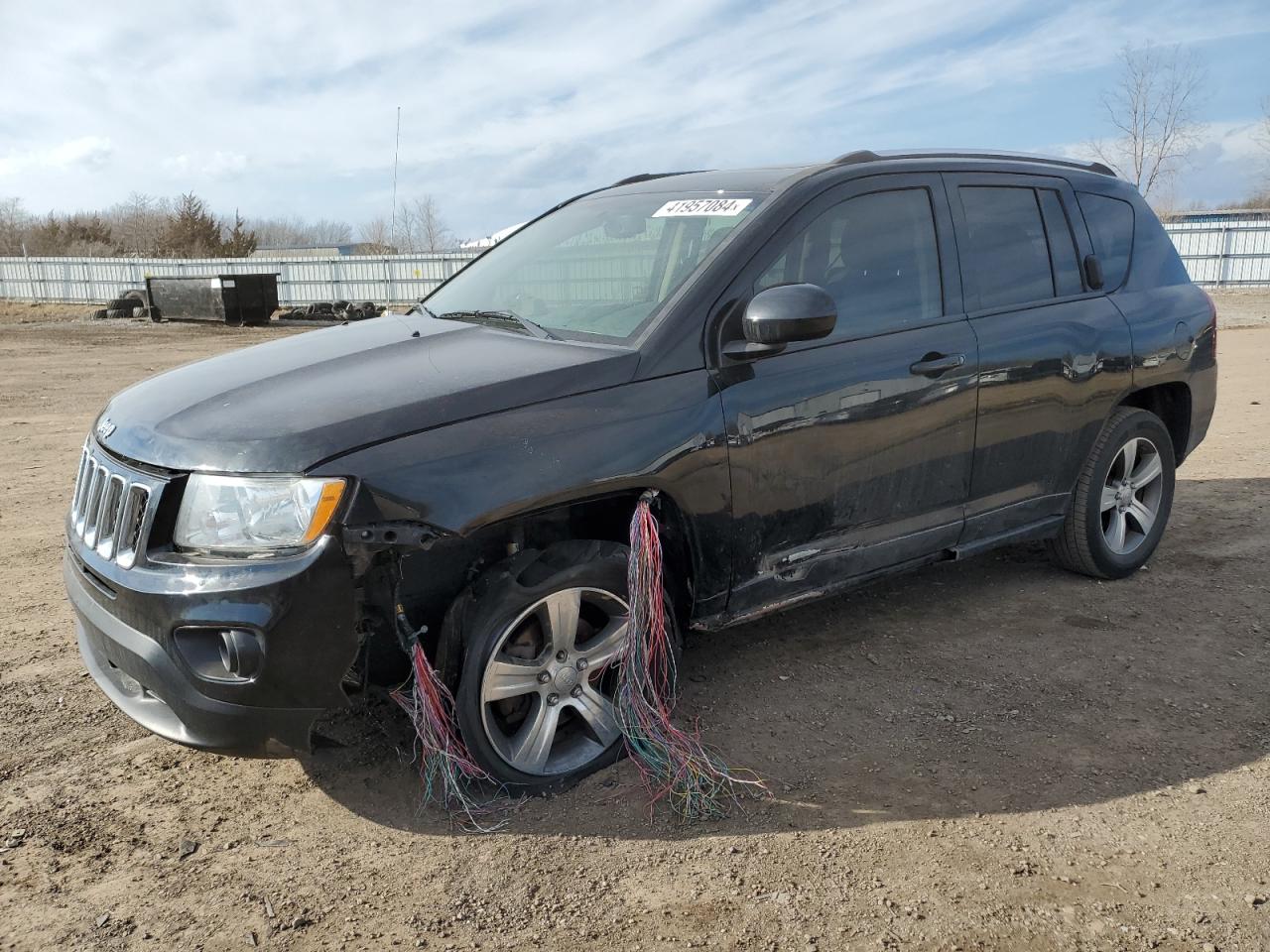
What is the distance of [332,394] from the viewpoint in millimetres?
3023

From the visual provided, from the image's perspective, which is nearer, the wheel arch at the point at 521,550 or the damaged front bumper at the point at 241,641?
the damaged front bumper at the point at 241,641

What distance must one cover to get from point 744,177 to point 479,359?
4.68ft

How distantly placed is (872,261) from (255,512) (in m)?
2.42

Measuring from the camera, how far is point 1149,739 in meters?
3.51

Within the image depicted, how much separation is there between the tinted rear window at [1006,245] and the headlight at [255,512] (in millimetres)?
2814

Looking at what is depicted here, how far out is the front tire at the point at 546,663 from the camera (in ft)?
9.70

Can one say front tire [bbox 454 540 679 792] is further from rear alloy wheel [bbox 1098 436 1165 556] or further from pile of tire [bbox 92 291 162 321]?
pile of tire [bbox 92 291 162 321]

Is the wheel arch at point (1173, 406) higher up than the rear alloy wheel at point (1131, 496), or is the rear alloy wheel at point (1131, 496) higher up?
the wheel arch at point (1173, 406)

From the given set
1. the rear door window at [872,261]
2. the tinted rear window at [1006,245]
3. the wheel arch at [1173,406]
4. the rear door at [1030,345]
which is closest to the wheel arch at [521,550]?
the rear door window at [872,261]

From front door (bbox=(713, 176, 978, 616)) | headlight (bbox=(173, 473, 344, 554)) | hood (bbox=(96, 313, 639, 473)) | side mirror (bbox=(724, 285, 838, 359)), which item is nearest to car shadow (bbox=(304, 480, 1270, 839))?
front door (bbox=(713, 176, 978, 616))

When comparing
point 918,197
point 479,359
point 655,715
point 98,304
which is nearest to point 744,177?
point 918,197

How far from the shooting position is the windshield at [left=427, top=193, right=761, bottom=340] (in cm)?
357

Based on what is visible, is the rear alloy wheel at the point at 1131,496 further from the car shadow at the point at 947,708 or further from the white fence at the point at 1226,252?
the white fence at the point at 1226,252

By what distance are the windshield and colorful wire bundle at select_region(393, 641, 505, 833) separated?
128 cm
